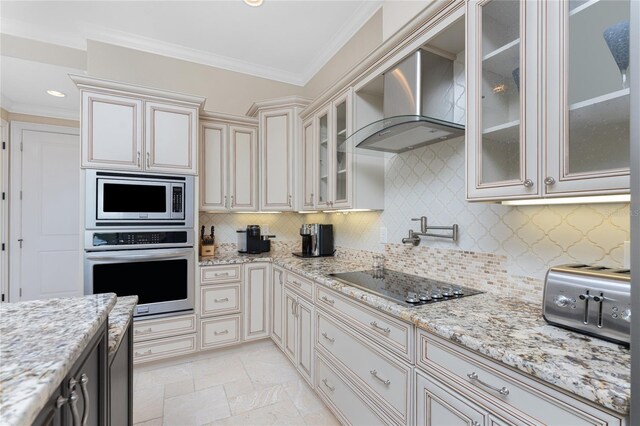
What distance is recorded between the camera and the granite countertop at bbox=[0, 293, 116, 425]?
44 centimetres

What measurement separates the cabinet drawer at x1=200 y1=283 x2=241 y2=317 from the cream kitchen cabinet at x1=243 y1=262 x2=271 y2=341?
93mm

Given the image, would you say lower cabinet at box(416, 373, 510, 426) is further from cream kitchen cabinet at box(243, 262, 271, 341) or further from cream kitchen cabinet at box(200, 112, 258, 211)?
cream kitchen cabinet at box(200, 112, 258, 211)

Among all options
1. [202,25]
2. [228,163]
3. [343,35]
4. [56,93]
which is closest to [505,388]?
Result: [228,163]

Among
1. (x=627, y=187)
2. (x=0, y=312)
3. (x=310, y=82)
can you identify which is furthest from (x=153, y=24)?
(x=627, y=187)

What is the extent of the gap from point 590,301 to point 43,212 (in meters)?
5.30

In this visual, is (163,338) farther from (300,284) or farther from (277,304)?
(300,284)

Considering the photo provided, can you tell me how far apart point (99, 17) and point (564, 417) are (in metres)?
3.91

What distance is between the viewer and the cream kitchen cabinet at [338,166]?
91.9 inches

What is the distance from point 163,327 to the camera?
8.44 ft

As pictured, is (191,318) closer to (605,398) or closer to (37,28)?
(605,398)

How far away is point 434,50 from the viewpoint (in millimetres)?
1750

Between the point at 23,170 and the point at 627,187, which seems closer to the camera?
the point at 627,187

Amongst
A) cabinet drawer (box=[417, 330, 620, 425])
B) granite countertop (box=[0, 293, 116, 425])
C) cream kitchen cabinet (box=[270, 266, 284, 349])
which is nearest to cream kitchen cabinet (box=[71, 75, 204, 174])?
cream kitchen cabinet (box=[270, 266, 284, 349])

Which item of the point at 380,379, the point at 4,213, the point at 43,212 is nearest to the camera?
the point at 380,379
